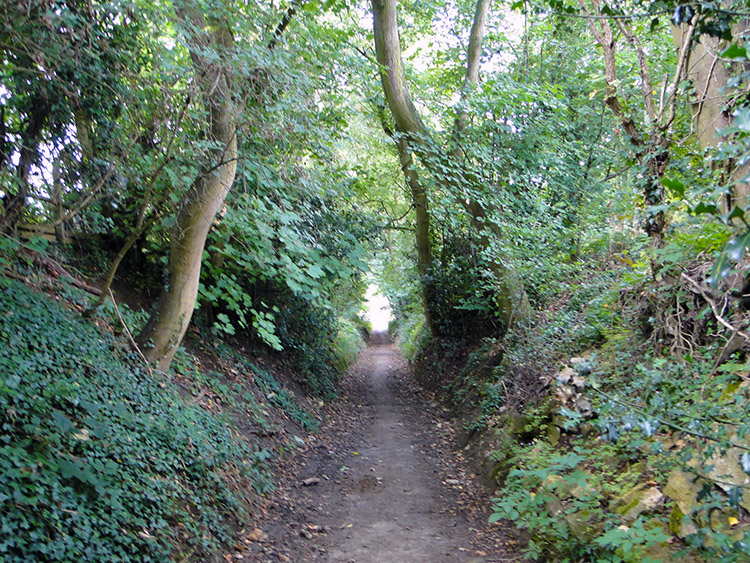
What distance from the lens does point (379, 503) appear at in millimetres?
6535

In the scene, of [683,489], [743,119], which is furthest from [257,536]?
[743,119]

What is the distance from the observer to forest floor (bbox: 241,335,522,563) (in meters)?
5.22

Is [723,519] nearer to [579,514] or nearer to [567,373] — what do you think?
[579,514]

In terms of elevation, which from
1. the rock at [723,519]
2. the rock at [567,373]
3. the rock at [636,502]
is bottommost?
the rock at [636,502]

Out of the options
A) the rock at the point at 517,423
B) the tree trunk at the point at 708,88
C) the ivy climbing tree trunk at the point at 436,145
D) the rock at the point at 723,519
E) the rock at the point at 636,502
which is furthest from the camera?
the ivy climbing tree trunk at the point at 436,145

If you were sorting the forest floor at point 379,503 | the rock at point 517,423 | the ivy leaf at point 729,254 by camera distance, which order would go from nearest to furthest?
1. the ivy leaf at point 729,254
2. the forest floor at point 379,503
3. the rock at point 517,423

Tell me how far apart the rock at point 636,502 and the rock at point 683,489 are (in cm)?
11

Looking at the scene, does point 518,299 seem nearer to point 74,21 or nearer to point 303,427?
point 303,427

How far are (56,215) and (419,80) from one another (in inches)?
362

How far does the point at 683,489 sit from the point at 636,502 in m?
0.40

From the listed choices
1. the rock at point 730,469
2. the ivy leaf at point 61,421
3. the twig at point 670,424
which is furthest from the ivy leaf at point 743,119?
the ivy leaf at point 61,421

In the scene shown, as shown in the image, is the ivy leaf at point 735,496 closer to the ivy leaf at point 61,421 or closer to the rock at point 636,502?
the rock at point 636,502

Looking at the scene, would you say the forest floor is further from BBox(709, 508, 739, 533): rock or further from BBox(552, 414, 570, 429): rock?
BBox(709, 508, 739, 533): rock

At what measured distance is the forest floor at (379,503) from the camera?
17.1 ft
